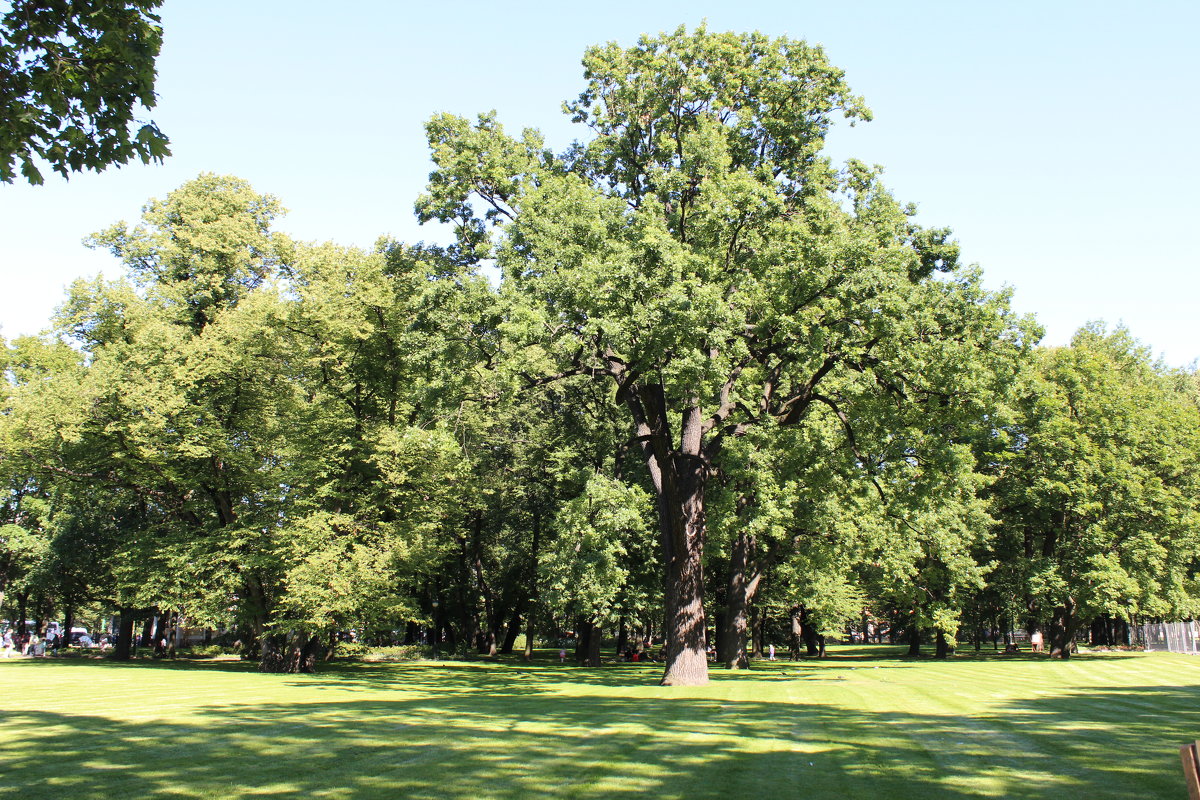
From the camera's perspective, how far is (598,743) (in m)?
11.3

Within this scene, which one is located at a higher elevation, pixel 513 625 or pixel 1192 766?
pixel 1192 766

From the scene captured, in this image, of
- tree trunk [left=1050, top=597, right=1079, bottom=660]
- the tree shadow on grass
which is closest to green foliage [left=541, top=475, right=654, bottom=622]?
the tree shadow on grass

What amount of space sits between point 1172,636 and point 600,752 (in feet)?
179

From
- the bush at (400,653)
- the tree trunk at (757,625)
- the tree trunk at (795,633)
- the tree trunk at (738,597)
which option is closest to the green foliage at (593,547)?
the tree trunk at (738,597)

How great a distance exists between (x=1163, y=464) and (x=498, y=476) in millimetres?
35997

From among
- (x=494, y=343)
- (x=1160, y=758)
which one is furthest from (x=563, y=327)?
(x=1160, y=758)

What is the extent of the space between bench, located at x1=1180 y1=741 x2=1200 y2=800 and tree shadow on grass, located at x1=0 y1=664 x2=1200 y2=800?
450cm

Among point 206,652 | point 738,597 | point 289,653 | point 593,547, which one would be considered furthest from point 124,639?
point 738,597

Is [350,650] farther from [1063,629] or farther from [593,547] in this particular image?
[1063,629]

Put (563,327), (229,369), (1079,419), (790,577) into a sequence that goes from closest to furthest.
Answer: (563,327) → (229,369) → (790,577) → (1079,419)

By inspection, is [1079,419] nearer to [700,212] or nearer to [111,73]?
[700,212]

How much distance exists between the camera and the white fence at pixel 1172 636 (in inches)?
1881

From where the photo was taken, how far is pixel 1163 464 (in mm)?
40750

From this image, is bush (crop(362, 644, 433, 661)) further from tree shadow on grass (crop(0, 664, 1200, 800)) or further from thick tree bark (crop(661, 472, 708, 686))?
tree shadow on grass (crop(0, 664, 1200, 800))
